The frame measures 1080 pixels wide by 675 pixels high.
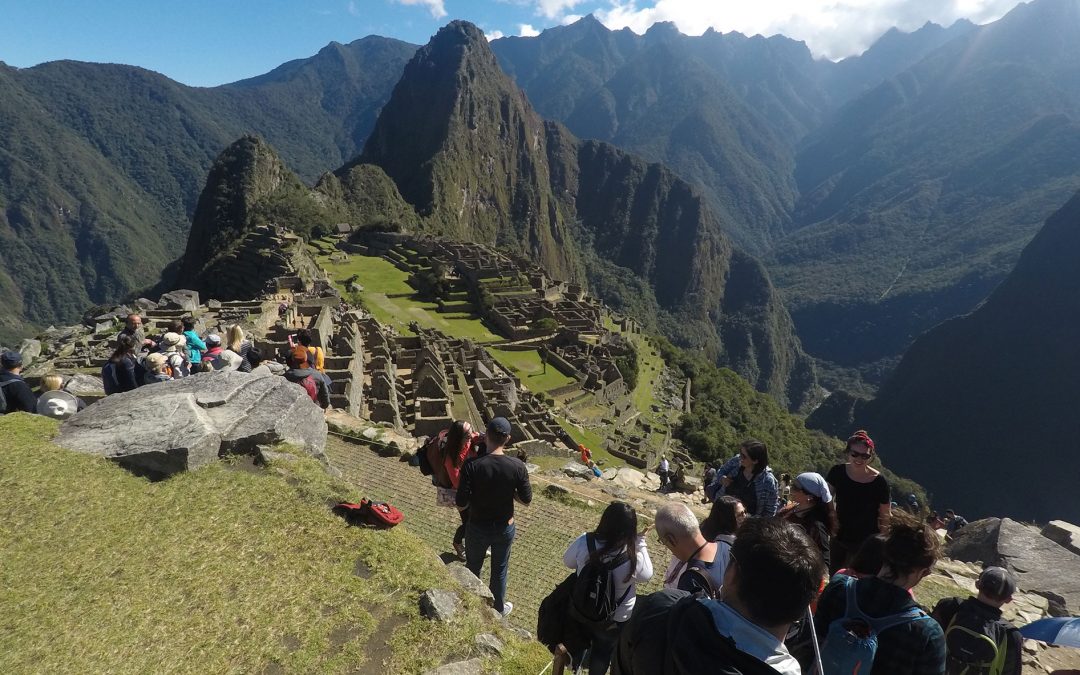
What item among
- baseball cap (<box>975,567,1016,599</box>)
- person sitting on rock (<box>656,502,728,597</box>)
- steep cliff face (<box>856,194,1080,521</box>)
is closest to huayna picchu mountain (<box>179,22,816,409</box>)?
steep cliff face (<box>856,194,1080,521</box>)

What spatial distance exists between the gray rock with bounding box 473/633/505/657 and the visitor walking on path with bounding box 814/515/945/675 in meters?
2.50

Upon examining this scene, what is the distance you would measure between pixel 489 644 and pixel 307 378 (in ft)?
18.9

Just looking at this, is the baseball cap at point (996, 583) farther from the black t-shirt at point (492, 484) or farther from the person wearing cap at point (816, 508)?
the black t-shirt at point (492, 484)

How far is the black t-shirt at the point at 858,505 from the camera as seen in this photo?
5168 millimetres

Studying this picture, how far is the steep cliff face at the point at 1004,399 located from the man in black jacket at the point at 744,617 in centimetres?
8265

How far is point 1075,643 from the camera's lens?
12.9 feet

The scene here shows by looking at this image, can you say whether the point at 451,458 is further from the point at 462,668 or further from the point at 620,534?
the point at 620,534

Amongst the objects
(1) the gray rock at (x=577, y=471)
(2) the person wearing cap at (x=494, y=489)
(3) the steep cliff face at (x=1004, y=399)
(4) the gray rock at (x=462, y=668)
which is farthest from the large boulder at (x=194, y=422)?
(3) the steep cliff face at (x=1004, y=399)

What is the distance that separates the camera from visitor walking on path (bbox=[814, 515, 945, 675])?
3.10 m

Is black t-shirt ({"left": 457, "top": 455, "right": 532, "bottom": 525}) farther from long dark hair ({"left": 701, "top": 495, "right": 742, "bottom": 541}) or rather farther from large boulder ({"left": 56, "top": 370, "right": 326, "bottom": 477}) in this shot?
large boulder ({"left": 56, "top": 370, "right": 326, "bottom": 477})

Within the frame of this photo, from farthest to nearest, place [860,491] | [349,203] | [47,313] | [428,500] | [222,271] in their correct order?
1. [47,313]
2. [349,203]
3. [222,271]
4. [428,500]
5. [860,491]

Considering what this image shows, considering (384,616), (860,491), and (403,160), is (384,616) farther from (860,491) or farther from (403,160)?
(403,160)

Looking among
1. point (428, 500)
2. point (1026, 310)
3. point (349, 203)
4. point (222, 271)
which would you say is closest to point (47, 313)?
point (349, 203)

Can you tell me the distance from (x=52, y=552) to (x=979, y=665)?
7.36 meters
